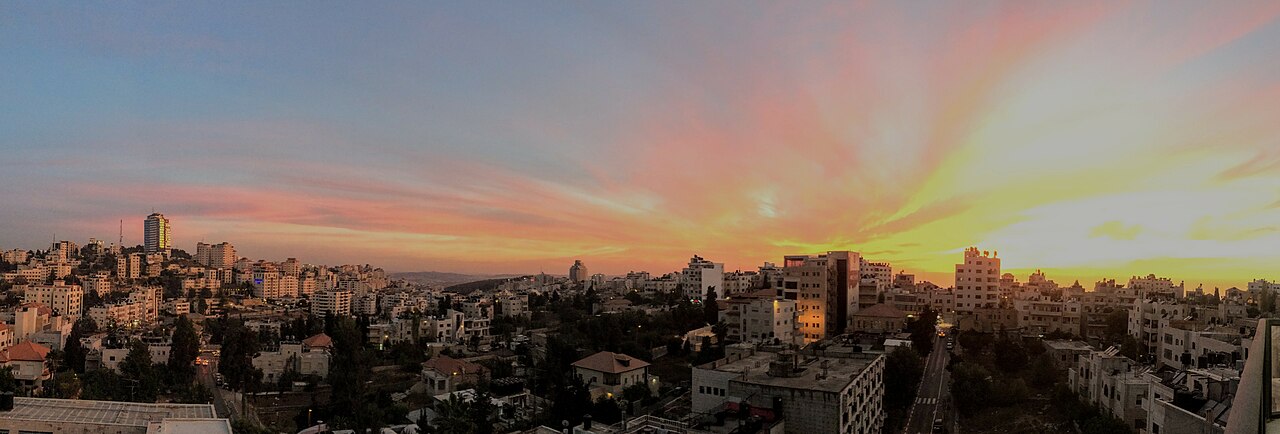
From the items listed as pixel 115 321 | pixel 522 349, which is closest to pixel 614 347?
pixel 522 349

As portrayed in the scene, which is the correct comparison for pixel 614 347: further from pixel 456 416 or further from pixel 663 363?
pixel 456 416

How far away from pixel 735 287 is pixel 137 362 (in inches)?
1984

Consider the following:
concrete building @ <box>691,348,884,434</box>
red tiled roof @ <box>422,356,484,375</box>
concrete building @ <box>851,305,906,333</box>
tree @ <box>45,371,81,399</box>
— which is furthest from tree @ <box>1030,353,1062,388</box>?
tree @ <box>45,371,81,399</box>

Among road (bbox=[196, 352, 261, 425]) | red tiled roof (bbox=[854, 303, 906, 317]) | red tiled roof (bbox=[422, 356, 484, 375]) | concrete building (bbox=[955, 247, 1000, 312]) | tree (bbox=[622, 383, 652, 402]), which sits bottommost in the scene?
road (bbox=[196, 352, 261, 425])

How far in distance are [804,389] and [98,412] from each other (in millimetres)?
20136

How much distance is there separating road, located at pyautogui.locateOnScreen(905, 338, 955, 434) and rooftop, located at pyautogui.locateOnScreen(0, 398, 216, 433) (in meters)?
24.2

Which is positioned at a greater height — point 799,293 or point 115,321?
point 799,293

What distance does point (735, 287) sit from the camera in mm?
69688

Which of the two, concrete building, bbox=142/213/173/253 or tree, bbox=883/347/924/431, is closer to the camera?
tree, bbox=883/347/924/431

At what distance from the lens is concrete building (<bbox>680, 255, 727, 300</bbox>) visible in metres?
65.2

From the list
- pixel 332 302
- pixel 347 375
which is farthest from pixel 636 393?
pixel 332 302

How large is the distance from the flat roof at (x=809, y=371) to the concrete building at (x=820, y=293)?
15930mm

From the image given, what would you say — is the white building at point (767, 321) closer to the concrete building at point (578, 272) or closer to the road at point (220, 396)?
the road at point (220, 396)

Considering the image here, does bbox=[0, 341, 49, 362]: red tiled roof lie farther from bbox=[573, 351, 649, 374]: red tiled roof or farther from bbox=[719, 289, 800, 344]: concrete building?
bbox=[719, 289, 800, 344]: concrete building
